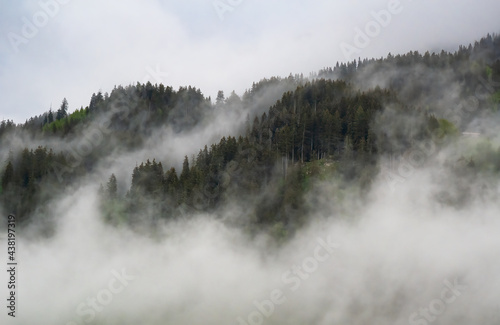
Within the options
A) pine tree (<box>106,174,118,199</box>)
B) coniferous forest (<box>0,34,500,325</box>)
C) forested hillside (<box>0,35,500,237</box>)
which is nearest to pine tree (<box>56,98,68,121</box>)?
forested hillside (<box>0,35,500,237</box>)

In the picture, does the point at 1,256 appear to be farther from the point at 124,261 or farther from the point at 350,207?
the point at 350,207

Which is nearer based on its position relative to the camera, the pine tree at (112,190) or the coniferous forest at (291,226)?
the coniferous forest at (291,226)

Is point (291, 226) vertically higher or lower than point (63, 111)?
lower

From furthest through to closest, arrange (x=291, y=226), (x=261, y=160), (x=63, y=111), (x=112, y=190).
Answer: (x=63, y=111) → (x=112, y=190) → (x=261, y=160) → (x=291, y=226)

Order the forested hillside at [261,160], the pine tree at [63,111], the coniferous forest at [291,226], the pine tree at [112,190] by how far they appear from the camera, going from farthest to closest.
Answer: the pine tree at [63,111] < the pine tree at [112,190] < the forested hillside at [261,160] < the coniferous forest at [291,226]

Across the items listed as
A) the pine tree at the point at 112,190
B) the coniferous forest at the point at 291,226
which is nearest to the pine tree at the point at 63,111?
the coniferous forest at the point at 291,226

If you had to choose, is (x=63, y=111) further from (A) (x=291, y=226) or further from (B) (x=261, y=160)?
(A) (x=291, y=226)

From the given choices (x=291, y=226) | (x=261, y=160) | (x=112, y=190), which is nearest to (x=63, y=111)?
(x=112, y=190)

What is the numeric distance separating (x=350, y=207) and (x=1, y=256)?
271ft

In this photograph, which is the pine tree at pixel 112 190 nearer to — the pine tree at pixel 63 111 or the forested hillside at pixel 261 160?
the forested hillside at pixel 261 160

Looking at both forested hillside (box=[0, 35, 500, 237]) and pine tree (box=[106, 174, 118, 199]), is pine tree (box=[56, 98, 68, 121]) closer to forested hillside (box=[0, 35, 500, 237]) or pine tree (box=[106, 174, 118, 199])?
forested hillside (box=[0, 35, 500, 237])

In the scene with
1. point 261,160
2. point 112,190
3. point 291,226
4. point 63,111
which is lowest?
point 291,226

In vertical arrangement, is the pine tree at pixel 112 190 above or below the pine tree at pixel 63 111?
below

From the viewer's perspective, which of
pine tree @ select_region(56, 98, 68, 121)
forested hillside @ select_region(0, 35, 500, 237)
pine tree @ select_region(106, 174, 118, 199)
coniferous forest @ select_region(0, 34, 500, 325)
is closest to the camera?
coniferous forest @ select_region(0, 34, 500, 325)
